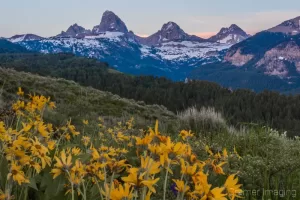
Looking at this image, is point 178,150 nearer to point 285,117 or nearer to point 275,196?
point 275,196

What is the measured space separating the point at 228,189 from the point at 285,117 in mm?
90566

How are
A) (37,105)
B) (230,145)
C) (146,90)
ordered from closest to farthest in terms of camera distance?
(37,105) → (230,145) → (146,90)

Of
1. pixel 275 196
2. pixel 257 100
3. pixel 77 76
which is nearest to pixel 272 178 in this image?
pixel 275 196

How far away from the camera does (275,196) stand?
288cm

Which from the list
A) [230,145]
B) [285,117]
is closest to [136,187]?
[230,145]

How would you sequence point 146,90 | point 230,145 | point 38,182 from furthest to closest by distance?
point 146,90
point 230,145
point 38,182

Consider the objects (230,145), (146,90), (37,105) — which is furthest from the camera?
(146,90)

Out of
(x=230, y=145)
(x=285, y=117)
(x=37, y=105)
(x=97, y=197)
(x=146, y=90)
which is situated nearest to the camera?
(x=97, y=197)

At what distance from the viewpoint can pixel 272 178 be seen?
3.32 m

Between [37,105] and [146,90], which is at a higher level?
[37,105]

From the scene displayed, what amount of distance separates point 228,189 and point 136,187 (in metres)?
0.37

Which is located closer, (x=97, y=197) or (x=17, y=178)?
(x=17, y=178)

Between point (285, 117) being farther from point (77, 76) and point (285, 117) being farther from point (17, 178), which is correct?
point (17, 178)

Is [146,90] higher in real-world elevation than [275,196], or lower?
lower
